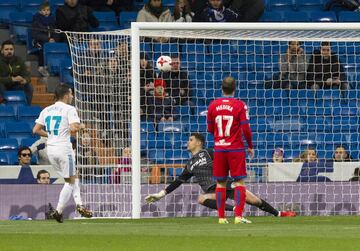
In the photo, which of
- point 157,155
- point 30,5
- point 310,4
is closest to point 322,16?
point 310,4

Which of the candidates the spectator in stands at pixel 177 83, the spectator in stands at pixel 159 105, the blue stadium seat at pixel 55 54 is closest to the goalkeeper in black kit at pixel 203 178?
the spectator in stands at pixel 159 105

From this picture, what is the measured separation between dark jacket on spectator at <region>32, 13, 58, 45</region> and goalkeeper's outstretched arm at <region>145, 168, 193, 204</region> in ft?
23.0

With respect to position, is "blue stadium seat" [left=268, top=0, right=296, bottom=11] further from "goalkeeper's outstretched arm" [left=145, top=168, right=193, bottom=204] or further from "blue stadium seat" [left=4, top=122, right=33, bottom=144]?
"goalkeeper's outstretched arm" [left=145, top=168, right=193, bottom=204]

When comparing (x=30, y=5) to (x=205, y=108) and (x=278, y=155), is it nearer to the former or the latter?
(x=205, y=108)

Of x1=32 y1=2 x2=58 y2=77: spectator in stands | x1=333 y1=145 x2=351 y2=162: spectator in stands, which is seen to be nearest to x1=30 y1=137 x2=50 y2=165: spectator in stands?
x1=32 y1=2 x2=58 y2=77: spectator in stands

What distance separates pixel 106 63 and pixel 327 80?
3.56 meters

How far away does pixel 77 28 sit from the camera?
2483 cm

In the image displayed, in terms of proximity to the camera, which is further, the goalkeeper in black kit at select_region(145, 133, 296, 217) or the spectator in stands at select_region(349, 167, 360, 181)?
the spectator in stands at select_region(349, 167, 360, 181)

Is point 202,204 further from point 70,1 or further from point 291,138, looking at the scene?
point 70,1

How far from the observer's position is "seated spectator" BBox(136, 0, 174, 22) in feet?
80.0

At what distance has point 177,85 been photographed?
2061 cm

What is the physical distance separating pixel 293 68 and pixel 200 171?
319 cm

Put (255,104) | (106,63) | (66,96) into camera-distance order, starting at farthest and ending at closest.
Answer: (255,104) → (106,63) → (66,96)

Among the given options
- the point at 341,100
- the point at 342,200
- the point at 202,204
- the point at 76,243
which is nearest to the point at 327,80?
the point at 341,100
